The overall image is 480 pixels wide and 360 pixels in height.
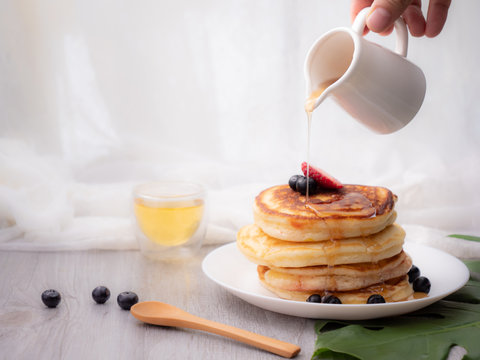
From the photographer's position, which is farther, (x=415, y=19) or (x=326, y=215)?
(x=415, y=19)

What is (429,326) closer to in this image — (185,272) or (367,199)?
(367,199)

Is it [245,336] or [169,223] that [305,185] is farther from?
[169,223]

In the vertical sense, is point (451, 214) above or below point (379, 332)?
below

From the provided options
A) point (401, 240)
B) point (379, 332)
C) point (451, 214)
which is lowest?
point (451, 214)

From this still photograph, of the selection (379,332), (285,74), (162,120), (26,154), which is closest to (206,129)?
(162,120)

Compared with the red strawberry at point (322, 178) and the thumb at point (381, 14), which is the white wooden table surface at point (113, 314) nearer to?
the red strawberry at point (322, 178)

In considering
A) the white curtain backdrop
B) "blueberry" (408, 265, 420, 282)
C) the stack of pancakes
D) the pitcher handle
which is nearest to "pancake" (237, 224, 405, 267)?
the stack of pancakes

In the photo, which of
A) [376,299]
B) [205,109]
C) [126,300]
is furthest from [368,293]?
[205,109]
